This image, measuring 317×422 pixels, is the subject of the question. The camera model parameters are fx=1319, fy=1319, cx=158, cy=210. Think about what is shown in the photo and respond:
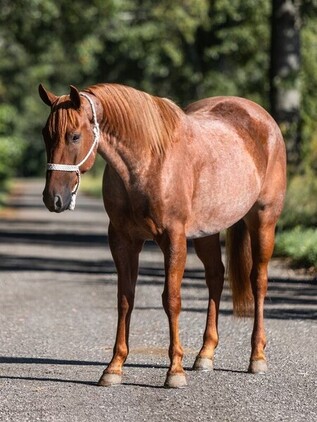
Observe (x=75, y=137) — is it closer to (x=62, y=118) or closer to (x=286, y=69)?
(x=62, y=118)

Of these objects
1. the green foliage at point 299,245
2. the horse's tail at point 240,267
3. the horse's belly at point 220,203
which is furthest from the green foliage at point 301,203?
the horse's belly at point 220,203

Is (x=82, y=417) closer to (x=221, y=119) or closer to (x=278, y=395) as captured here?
(x=278, y=395)

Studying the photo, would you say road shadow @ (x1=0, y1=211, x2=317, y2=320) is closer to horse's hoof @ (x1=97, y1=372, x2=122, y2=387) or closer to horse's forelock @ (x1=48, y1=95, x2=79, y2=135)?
horse's hoof @ (x1=97, y1=372, x2=122, y2=387)

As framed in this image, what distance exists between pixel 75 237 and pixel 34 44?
1249 centimetres

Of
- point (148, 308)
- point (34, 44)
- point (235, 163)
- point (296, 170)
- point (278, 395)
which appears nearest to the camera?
point (278, 395)

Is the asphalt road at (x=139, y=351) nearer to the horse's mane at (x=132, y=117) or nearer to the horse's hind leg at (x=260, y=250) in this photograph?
the horse's hind leg at (x=260, y=250)

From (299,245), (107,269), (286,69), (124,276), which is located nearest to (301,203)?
(286,69)

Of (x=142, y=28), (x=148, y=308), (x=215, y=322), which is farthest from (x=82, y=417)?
(x=142, y=28)

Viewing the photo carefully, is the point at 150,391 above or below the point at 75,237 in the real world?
above

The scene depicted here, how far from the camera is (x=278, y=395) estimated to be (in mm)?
8031

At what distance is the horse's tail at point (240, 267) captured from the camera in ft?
32.3

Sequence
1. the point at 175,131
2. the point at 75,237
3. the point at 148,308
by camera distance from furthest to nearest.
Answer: the point at 75,237 → the point at 148,308 → the point at 175,131

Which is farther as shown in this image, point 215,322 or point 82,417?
point 215,322

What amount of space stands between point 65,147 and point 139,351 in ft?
8.21
